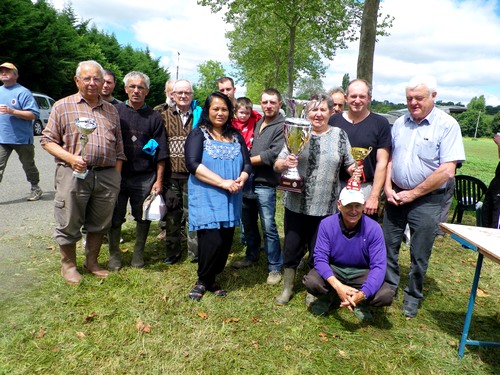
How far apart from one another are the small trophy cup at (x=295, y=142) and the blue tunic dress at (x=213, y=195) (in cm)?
57

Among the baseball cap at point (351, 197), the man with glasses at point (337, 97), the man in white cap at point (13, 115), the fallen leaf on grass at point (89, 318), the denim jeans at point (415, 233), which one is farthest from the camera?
the man in white cap at point (13, 115)

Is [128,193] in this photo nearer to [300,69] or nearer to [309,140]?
[309,140]

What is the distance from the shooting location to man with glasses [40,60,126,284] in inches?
135

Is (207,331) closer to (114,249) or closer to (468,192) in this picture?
(114,249)

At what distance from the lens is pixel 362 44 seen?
8977mm

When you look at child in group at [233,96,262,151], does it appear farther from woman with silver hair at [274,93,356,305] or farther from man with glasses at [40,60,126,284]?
man with glasses at [40,60,126,284]

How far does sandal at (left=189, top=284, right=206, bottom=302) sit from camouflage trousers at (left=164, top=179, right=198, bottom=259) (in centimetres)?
83

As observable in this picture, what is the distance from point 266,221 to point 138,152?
1621mm

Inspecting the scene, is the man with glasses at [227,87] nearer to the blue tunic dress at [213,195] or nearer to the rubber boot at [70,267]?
the blue tunic dress at [213,195]

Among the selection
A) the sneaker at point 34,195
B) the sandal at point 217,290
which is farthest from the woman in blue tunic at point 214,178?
the sneaker at point 34,195

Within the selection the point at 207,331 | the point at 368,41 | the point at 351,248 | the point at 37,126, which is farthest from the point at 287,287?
the point at 37,126

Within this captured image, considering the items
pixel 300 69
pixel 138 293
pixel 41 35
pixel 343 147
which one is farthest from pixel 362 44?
pixel 300 69

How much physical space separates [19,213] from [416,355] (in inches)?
229

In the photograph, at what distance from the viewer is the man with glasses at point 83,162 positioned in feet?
11.2
